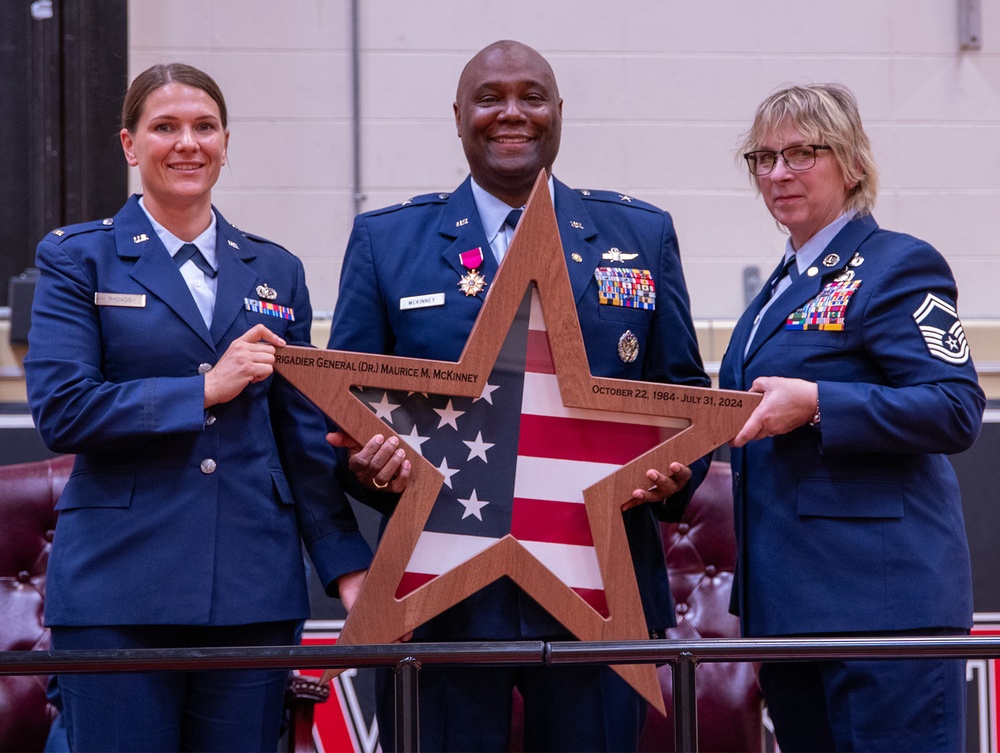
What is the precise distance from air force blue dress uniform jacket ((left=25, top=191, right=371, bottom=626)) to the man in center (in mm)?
153

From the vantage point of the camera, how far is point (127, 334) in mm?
1771

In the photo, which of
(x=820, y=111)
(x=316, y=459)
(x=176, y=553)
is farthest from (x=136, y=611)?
(x=820, y=111)

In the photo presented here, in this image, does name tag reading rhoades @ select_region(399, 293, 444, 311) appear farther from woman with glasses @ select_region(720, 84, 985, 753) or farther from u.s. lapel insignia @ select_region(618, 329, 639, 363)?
woman with glasses @ select_region(720, 84, 985, 753)

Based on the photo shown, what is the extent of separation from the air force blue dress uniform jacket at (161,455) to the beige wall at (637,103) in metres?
1.67

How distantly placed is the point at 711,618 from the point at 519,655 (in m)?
1.40

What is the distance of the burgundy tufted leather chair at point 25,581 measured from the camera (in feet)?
7.98

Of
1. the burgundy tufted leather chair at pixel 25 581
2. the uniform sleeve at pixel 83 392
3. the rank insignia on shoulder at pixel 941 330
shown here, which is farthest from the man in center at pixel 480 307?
the burgundy tufted leather chair at pixel 25 581

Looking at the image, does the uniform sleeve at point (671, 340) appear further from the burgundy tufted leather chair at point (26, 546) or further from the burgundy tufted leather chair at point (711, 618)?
the burgundy tufted leather chair at point (26, 546)

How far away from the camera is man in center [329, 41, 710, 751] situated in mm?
1769

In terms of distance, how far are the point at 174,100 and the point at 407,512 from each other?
30.6 inches

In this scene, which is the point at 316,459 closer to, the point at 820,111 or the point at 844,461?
the point at 844,461

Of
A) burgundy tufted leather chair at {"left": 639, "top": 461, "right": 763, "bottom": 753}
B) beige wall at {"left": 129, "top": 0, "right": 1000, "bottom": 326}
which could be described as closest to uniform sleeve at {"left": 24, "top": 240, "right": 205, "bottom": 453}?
burgundy tufted leather chair at {"left": 639, "top": 461, "right": 763, "bottom": 753}

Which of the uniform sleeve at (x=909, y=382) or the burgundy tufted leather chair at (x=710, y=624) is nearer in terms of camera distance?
the uniform sleeve at (x=909, y=382)

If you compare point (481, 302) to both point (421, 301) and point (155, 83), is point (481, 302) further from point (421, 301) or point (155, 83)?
point (155, 83)
